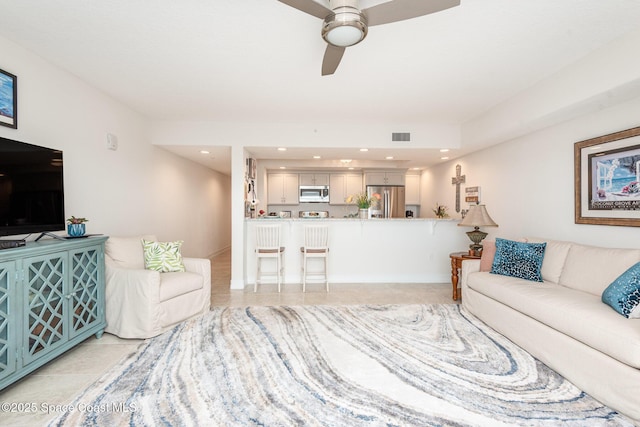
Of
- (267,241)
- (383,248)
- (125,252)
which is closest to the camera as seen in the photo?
(125,252)

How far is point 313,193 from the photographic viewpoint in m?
7.50

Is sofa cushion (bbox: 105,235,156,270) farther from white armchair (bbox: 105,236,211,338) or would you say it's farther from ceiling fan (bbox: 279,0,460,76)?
ceiling fan (bbox: 279,0,460,76)

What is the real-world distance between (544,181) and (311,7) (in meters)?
3.38

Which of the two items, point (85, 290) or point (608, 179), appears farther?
point (608, 179)

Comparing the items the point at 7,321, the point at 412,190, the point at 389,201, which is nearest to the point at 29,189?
the point at 7,321

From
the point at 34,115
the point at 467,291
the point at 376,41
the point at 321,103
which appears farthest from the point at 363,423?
the point at 34,115

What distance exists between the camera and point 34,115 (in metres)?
2.54

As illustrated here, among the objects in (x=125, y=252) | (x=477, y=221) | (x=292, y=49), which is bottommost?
(x=125, y=252)

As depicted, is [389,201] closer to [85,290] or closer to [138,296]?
[138,296]

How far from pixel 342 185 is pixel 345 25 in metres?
5.87

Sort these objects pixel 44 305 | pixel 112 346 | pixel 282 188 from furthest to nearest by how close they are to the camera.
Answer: pixel 282 188 → pixel 112 346 → pixel 44 305

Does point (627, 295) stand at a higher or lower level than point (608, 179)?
lower

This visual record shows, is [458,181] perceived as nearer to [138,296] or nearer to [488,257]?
[488,257]

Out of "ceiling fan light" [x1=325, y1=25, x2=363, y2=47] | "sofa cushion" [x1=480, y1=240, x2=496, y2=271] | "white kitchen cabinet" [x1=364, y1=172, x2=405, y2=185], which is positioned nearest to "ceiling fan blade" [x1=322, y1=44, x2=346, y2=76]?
"ceiling fan light" [x1=325, y1=25, x2=363, y2=47]
